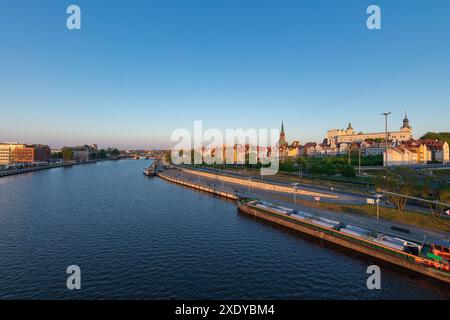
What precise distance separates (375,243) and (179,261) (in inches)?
946

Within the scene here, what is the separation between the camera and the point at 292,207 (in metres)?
49.8

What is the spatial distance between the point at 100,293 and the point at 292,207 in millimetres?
36892

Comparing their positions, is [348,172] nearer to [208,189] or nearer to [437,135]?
[208,189]

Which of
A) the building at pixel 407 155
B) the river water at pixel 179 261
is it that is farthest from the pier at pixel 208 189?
the building at pixel 407 155

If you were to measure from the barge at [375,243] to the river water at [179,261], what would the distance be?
1.32 meters

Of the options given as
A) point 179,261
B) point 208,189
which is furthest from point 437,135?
point 179,261

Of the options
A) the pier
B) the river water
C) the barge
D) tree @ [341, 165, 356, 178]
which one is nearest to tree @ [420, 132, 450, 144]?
tree @ [341, 165, 356, 178]

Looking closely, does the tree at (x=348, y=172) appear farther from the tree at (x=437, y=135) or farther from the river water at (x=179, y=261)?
the tree at (x=437, y=135)

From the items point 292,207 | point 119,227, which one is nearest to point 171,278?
point 119,227

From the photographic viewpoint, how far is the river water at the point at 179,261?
23312 millimetres

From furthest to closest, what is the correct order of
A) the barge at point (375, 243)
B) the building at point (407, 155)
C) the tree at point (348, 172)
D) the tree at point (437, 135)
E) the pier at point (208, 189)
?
the tree at point (437, 135) → the building at point (407, 155) → the tree at point (348, 172) → the pier at point (208, 189) → the barge at point (375, 243)

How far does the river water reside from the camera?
23312 mm

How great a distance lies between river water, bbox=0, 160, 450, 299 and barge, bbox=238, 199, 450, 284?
1.32 m
